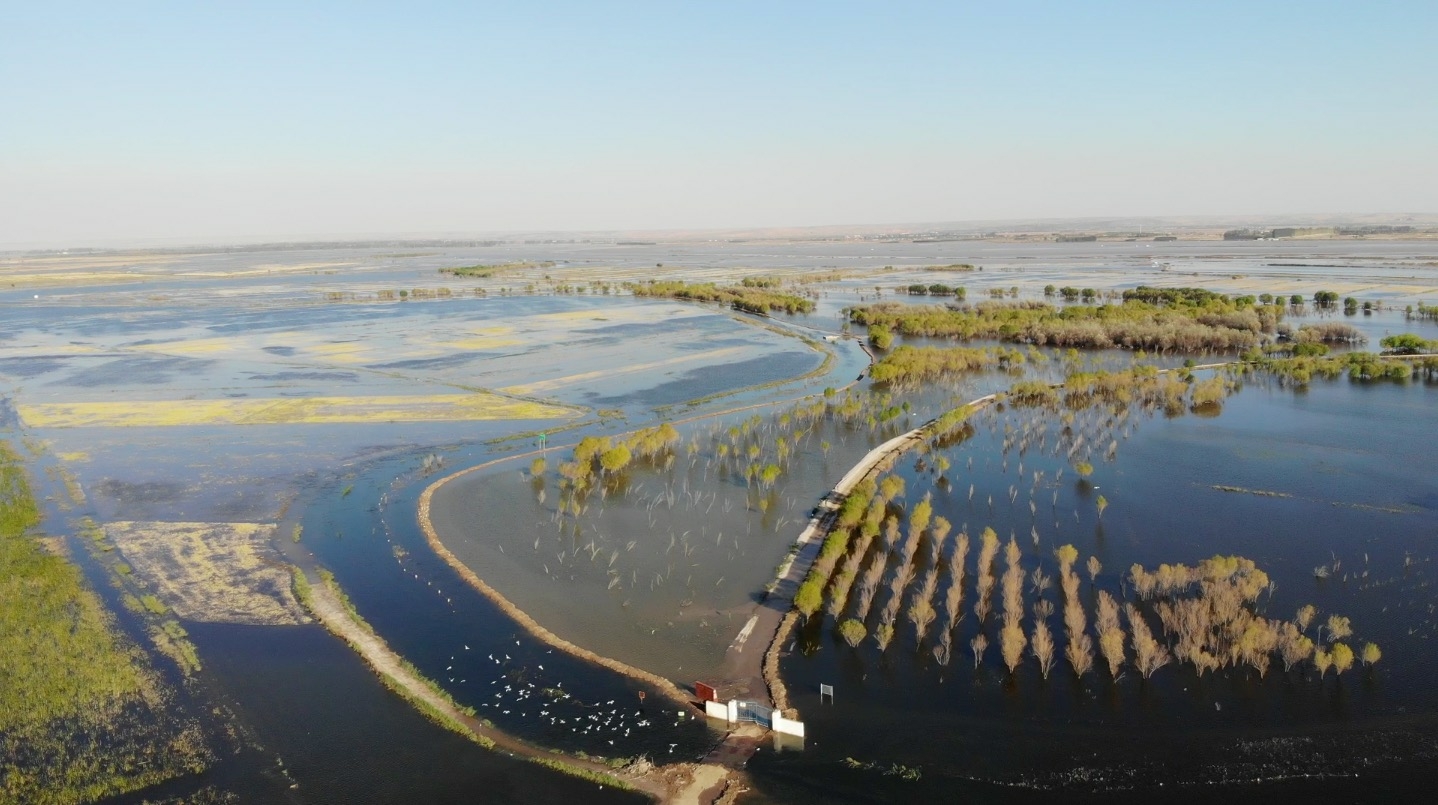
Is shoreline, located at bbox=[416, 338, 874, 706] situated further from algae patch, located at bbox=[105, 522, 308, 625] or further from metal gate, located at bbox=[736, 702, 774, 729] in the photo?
algae patch, located at bbox=[105, 522, 308, 625]

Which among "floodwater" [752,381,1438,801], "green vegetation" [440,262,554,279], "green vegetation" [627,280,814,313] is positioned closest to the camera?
"floodwater" [752,381,1438,801]

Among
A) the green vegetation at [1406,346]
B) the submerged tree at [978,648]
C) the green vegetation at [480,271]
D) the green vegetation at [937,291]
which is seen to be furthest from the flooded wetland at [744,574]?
the green vegetation at [480,271]

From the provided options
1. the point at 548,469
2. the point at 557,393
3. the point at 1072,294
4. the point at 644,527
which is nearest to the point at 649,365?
the point at 557,393

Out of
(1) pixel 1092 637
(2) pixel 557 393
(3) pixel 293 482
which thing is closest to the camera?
(1) pixel 1092 637

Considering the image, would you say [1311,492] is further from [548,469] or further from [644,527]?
[548,469]

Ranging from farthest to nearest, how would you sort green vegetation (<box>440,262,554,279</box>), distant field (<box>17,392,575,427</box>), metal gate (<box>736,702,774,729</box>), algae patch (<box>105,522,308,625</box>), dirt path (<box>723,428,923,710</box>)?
green vegetation (<box>440,262,554,279</box>), distant field (<box>17,392,575,427</box>), algae patch (<box>105,522,308,625</box>), dirt path (<box>723,428,923,710</box>), metal gate (<box>736,702,774,729</box>)

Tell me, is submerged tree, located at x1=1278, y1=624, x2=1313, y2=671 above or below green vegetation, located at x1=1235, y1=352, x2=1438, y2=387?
below

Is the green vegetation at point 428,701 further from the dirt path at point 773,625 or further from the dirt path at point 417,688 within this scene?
the dirt path at point 773,625

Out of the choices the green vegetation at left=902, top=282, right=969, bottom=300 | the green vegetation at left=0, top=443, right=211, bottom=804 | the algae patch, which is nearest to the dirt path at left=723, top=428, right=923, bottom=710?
the green vegetation at left=0, top=443, right=211, bottom=804
